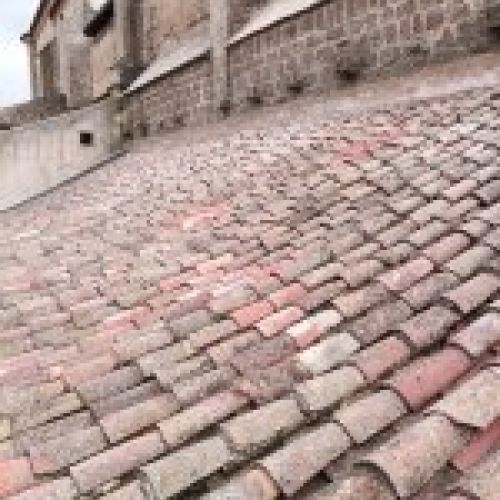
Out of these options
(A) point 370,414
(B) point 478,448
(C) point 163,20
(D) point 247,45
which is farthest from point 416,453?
(C) point 163,20

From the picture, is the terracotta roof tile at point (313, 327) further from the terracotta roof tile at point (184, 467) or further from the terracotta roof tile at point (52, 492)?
the terracotta roof tile at point (52, 492)

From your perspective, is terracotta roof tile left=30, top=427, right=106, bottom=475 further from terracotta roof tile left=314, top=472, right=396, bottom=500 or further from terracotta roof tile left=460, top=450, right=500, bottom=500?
terracotta roof tile left=460, top=450, right=500, bottom=500

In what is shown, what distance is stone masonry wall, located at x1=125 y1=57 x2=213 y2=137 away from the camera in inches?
410

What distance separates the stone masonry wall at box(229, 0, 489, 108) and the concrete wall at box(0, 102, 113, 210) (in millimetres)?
4023

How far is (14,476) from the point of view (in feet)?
7.69

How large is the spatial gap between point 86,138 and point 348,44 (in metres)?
6.51

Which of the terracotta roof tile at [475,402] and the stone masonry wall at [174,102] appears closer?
the terracotta roof tile at [475,402]

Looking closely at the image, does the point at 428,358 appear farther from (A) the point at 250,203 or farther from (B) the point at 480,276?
(A) the point at 250,203

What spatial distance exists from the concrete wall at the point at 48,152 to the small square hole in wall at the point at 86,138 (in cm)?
5

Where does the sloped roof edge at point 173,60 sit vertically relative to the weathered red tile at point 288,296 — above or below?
above

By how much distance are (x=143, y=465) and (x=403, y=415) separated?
2.69 ft

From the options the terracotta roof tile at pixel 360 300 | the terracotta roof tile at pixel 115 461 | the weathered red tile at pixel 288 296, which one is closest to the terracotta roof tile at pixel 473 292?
the terracotta roof tile at pixel 360 300

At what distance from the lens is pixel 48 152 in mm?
12289

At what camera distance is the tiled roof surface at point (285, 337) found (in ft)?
7.06
